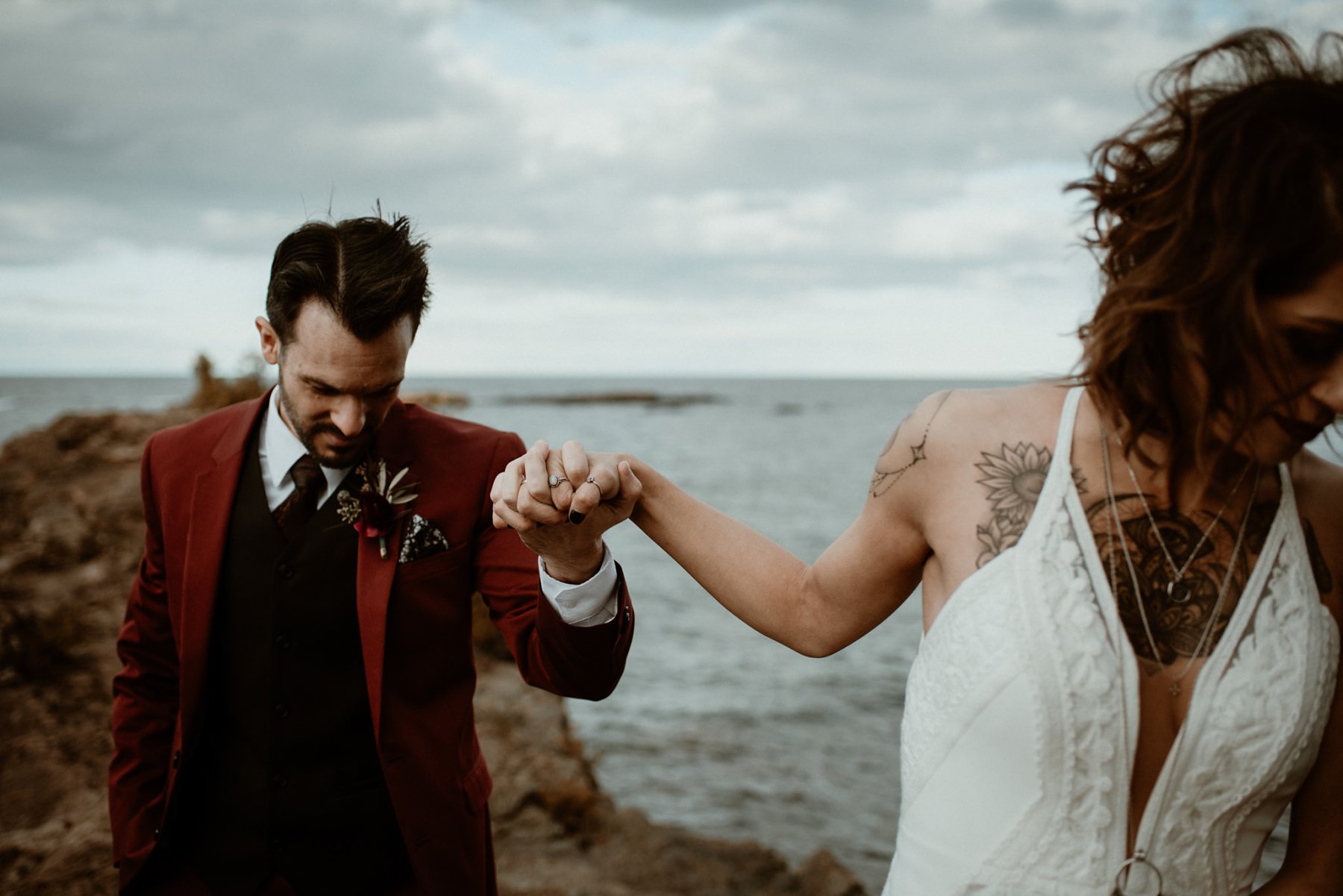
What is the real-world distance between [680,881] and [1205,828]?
138 inches

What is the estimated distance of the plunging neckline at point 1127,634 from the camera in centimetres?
157

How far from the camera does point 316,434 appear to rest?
2406mm

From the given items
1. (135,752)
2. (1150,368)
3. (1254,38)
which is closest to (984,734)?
(1150,368)

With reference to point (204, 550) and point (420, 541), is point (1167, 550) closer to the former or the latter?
point (420, 541)

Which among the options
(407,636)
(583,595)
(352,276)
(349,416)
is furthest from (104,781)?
(583,595)

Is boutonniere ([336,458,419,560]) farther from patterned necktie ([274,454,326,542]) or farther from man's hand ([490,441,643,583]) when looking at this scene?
man's hand ([490,441,643,583])

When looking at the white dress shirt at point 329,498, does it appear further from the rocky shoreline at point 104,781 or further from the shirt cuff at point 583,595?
the rocky shoreline at point 104,781

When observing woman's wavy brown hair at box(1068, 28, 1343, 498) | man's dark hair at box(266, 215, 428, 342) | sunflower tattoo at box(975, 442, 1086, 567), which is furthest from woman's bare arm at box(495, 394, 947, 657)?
man's dark hair at box(266, 215, 428, 342)

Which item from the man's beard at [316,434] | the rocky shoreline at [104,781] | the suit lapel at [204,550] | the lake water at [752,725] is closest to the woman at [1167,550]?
the man's beard at [316,434]

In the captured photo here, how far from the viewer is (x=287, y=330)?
2443 millimetres

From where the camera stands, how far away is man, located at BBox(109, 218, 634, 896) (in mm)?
2273

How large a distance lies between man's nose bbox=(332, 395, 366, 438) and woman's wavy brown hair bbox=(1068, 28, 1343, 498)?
174cm

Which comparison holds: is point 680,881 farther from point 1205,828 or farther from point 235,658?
point 1205,828

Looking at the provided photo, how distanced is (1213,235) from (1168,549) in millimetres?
560
